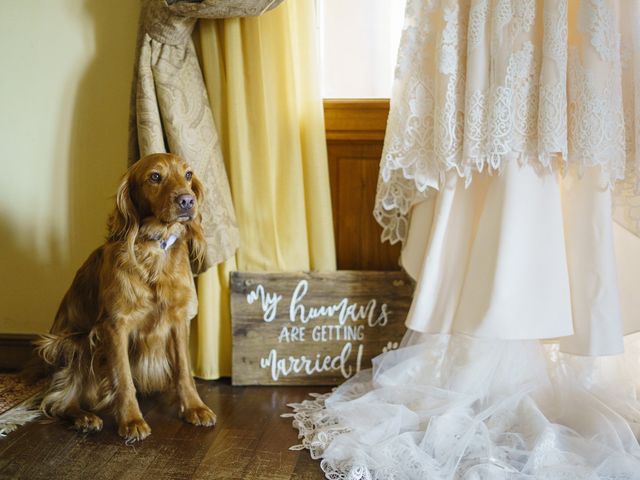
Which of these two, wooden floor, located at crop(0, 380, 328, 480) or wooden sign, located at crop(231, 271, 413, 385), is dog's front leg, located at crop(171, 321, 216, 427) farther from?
wooden sign, located at crop(231, 271, 413, 385)

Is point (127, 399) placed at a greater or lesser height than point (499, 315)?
lesser

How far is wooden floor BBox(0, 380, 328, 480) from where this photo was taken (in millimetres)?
1478

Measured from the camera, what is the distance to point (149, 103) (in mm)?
1799

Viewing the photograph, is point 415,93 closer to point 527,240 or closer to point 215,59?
point 527,240

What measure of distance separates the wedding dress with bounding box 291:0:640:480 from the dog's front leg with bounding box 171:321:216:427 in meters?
0.25

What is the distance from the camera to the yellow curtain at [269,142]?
6.16 ft

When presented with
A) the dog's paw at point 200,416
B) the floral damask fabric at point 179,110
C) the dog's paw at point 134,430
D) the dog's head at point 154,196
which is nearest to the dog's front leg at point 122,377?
the dog's paw at point 134,430

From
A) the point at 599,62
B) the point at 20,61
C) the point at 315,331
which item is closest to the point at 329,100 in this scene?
the point at 315,331

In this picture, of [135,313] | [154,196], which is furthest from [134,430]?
[154,196]

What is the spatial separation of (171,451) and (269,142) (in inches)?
33.0

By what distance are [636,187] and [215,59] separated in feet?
3.63

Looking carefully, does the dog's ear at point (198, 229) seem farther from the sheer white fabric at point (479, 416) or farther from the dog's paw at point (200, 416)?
the sheer white fabric at point (479, 416)
